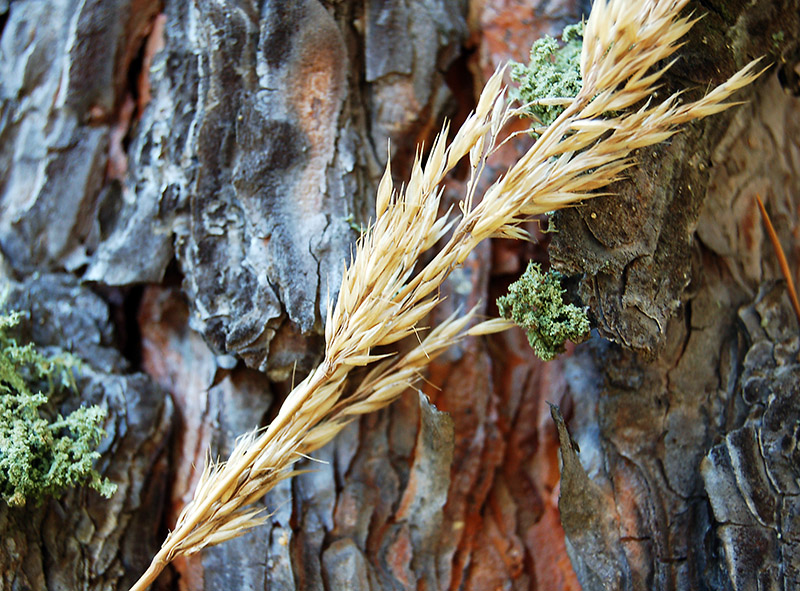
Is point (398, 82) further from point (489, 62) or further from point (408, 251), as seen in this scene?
point (408, 251)

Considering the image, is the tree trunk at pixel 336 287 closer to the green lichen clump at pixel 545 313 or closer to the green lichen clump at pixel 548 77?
the green lichen clump at pixel 545 313

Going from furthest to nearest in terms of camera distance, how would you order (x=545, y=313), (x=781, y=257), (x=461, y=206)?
(x=781, y=257) < (x=545, y=313) < (x=461, y=206)

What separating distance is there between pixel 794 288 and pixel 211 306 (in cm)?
112

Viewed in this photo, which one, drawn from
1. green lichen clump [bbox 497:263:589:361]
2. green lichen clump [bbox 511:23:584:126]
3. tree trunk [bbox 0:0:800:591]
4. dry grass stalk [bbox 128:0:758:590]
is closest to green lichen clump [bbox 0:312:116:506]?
tree trunk [bbox 0:0:800:591]

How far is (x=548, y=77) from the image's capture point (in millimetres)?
945

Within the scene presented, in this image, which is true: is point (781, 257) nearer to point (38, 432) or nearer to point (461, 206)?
point (461, 206)

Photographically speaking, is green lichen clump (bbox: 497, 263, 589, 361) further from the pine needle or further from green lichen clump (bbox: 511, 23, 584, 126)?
the pine needle

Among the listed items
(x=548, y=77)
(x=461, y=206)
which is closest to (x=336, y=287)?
(x=461, y=206)

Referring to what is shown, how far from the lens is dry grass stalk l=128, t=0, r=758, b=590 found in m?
0.78

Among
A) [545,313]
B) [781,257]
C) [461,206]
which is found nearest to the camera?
[461,206]

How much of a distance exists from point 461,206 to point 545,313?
241mm

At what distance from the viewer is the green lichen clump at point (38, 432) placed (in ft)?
3.00

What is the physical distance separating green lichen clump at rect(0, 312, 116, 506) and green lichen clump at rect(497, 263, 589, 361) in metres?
0.74

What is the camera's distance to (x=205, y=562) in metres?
1.06
